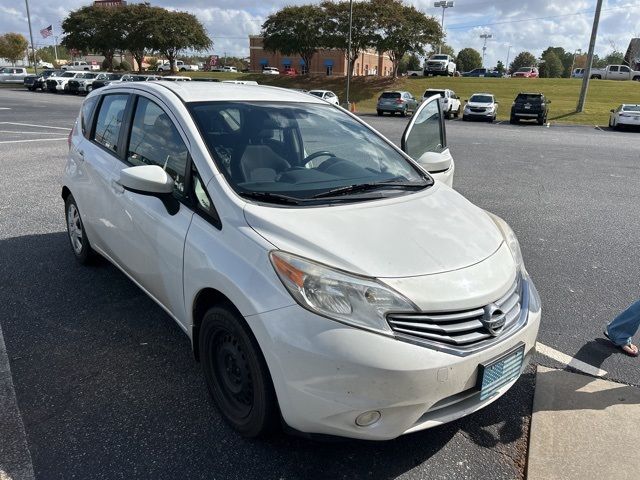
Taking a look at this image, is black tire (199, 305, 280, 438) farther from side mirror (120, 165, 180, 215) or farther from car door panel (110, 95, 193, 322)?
side mirror (120, 165, 180, 215)

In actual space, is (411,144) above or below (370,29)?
below

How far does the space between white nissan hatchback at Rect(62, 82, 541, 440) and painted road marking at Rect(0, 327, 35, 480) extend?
2.96ft

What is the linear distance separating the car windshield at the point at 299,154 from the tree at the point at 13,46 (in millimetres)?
104661

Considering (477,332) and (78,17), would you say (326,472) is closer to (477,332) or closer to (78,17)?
(477,332)

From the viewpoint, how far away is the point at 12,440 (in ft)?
8.38

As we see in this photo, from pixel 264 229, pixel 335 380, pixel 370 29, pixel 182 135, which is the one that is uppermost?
pixel 370 29

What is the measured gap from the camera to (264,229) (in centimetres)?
243

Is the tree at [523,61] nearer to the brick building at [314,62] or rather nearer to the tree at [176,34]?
the brick building at [314,62]

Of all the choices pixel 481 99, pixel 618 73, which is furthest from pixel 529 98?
pixel 618 73

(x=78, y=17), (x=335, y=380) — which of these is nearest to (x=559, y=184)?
(x=335, y=380)

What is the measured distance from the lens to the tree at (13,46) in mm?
88438

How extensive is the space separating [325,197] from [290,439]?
4.16 feet

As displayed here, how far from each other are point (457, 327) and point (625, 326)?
6.39 feet

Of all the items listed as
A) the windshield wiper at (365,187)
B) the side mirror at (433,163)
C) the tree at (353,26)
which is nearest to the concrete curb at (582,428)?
the windshield wiper at (365,187)
